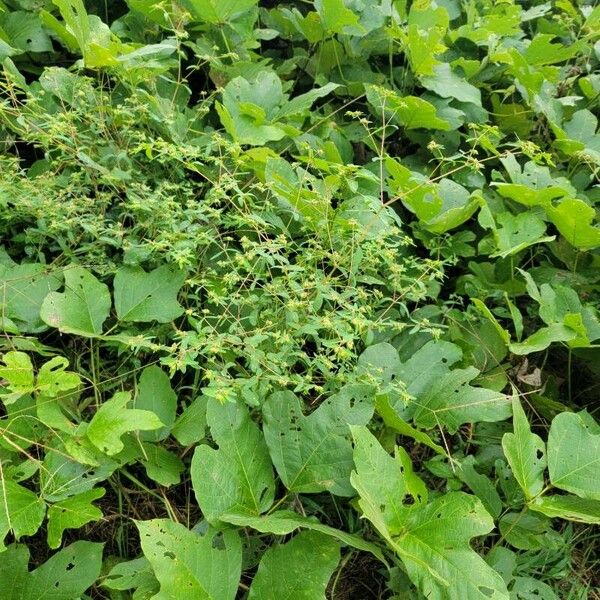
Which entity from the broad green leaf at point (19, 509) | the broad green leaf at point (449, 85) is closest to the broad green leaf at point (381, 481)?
the broad green leaf at point (19, 509)

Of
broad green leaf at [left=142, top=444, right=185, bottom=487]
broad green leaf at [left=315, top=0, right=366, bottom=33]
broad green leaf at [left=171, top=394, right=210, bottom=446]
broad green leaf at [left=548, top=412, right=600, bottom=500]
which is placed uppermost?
broad green leaf at [left=315, top=0, right=366, bottom=33]

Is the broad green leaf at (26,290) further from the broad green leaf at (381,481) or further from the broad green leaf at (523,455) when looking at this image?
the broad green leaf at (523,455)

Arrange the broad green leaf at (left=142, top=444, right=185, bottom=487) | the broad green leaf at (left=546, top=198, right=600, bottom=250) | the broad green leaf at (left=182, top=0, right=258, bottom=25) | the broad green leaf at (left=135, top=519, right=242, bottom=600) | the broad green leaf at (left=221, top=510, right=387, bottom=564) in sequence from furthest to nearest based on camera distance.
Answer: the broad green leaf at (left=182, top=0, right=258, bottom=25), the broad green leaf at (left=546, top=198, right=600, bottom=250), the broad green leaf at (left=142, top=444, right=185, bottom=487), the broad green leaf at (left=221, top=510, right=387, bottom=564), the broad green leaf at (left=135, top=519, right=242, bottom=600)

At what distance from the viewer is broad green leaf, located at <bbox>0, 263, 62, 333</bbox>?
5.70 ft

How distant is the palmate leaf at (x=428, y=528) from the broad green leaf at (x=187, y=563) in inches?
13.3

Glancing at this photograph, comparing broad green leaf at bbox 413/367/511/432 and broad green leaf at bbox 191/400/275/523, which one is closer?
broad green leaf at bbox 191/400/275/523

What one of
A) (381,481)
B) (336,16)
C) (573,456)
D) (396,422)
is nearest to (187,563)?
(381,481)

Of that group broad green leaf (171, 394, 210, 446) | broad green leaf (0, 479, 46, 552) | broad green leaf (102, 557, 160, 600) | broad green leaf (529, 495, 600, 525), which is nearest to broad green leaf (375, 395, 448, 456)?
broad green leaf (529, 495, 600, 525)

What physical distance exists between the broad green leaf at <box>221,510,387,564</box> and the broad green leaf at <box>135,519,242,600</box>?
0.25ft

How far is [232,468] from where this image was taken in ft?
5.06

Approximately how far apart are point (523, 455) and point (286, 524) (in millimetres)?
635

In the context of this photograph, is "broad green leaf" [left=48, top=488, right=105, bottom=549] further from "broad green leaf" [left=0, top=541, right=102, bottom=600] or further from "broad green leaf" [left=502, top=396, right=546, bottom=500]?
"broad green leaf" [left=502, top=396, right=546, bottom=500]

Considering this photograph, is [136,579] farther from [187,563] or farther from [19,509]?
[19,509]

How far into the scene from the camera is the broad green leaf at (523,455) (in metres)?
1.61
